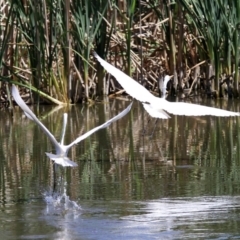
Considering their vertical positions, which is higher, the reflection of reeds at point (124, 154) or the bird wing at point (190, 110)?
the bird wing at point (190, 110)

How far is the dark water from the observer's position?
376cm

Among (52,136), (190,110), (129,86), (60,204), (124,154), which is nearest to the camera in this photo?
(52,136)

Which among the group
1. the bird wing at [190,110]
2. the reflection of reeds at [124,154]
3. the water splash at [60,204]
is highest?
the bird wing at [190,110]

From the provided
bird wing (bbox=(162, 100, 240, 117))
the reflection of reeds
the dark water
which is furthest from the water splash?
bird wing (bbox=(162, 100, 240, 117))

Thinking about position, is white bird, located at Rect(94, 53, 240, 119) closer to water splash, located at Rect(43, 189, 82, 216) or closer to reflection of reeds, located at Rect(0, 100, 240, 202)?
reflection of reeds, located at Rect(0, 100, 240, 202)

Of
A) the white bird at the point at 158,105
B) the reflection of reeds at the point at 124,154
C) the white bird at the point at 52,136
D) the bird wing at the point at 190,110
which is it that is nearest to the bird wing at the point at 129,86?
the white bird at the point at 158,105

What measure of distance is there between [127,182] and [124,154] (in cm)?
108

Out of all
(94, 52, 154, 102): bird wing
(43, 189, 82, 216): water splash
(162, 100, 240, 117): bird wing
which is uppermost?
(94, 52, 154, 102): bird wing

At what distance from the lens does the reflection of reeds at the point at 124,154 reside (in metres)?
4.87

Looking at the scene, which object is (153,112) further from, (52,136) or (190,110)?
(52,136)

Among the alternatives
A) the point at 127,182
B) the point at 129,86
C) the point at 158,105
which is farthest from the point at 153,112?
the point at 127,182

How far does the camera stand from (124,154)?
598 cm

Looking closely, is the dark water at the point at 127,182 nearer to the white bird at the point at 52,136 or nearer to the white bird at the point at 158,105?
the white bird at the point at 52,136

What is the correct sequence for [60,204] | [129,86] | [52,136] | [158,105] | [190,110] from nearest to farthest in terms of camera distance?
1. [52,136]
2. [60,204]
3. [190,110]
4. [158,105]
5. [129,86]
